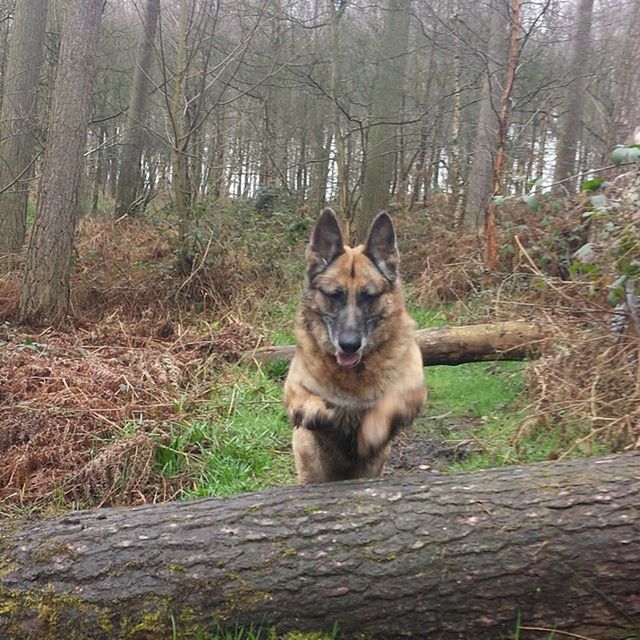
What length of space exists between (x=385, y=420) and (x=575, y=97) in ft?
47.2

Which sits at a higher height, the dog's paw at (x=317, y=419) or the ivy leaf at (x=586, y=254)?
the ivy leaf at (x=586, y=254)

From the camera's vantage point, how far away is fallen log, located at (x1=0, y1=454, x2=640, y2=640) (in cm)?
264

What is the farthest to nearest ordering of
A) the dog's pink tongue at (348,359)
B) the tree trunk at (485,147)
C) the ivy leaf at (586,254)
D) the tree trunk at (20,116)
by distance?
the tree trunk at (485,147) < the tree trunk at (20,116) < the ivy leaf at (586,254) < the dog's pink tongue at (348,359)

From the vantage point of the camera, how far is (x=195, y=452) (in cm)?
537

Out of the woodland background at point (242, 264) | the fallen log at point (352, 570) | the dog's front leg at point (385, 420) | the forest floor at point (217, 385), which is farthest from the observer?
the woodland background at point (242, 264)

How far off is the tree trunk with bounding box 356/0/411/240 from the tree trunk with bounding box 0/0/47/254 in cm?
623

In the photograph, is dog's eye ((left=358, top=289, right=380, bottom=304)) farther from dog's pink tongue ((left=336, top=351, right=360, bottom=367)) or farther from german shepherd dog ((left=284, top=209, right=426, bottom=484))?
dog's pink tongue ((left=336, top=351, right=360, bottom=367))

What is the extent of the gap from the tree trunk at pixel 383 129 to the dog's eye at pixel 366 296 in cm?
841

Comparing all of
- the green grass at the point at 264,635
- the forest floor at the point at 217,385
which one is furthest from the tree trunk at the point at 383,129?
the green grass at the point at 264,635

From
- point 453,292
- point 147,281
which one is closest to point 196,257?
point 147,281

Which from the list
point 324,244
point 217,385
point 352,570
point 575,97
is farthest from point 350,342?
point 575,97

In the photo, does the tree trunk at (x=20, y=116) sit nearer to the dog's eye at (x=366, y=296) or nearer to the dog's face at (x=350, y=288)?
the dog's face at (x=350, y=288)

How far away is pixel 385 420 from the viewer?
3691 mm

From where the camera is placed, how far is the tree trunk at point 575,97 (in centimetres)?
1431
